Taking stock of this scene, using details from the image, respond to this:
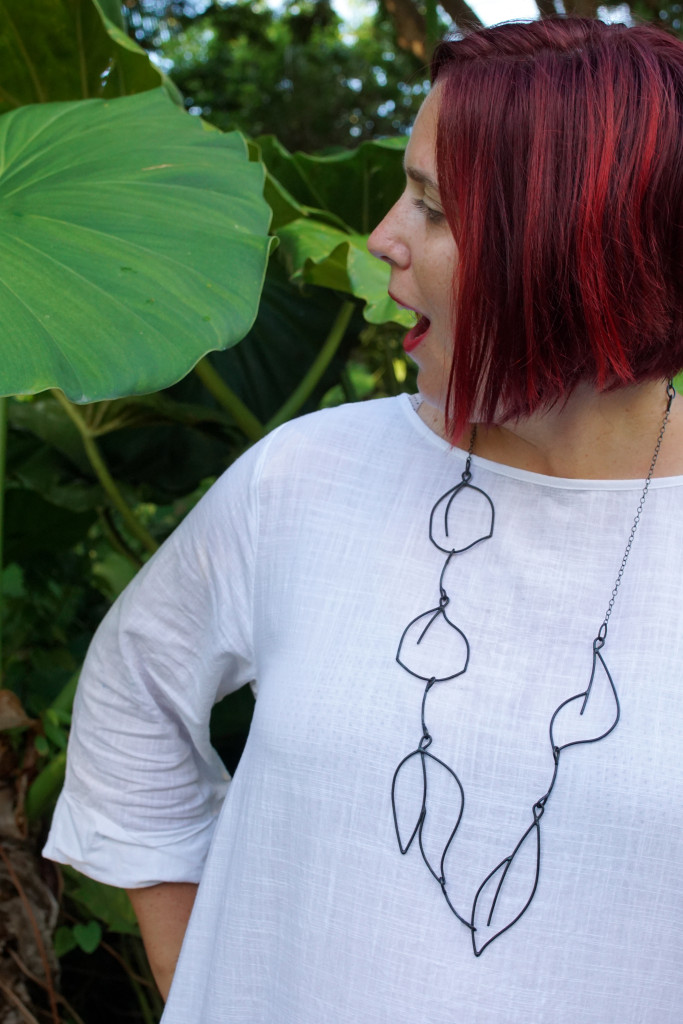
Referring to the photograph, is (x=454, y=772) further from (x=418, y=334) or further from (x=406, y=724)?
(x=418, y=334)

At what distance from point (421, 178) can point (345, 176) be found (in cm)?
76

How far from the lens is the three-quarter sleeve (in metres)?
0.87

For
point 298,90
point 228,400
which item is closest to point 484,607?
point 228,400

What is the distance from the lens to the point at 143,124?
98cm

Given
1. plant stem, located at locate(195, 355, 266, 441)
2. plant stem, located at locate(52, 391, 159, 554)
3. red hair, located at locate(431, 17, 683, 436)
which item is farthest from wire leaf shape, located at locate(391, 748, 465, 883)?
plant stem, located at locate(52, 391, 159, 554)

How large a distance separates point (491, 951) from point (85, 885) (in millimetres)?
773

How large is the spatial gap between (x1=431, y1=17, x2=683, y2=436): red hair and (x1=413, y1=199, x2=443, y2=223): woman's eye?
20 mm

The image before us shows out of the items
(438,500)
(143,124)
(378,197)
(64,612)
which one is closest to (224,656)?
(438,500)

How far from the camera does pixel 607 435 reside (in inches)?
31.0

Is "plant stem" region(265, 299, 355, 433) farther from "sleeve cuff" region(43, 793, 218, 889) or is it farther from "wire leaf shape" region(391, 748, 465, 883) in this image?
"wire leaf shape" region(391, 748, 465, 883)

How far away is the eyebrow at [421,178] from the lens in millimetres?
737

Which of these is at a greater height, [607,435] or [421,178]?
[421,178]

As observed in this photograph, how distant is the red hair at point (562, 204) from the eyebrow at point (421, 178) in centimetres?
2

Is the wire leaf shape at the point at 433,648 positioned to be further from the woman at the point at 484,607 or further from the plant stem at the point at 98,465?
the plant stem at the point at 98,465
